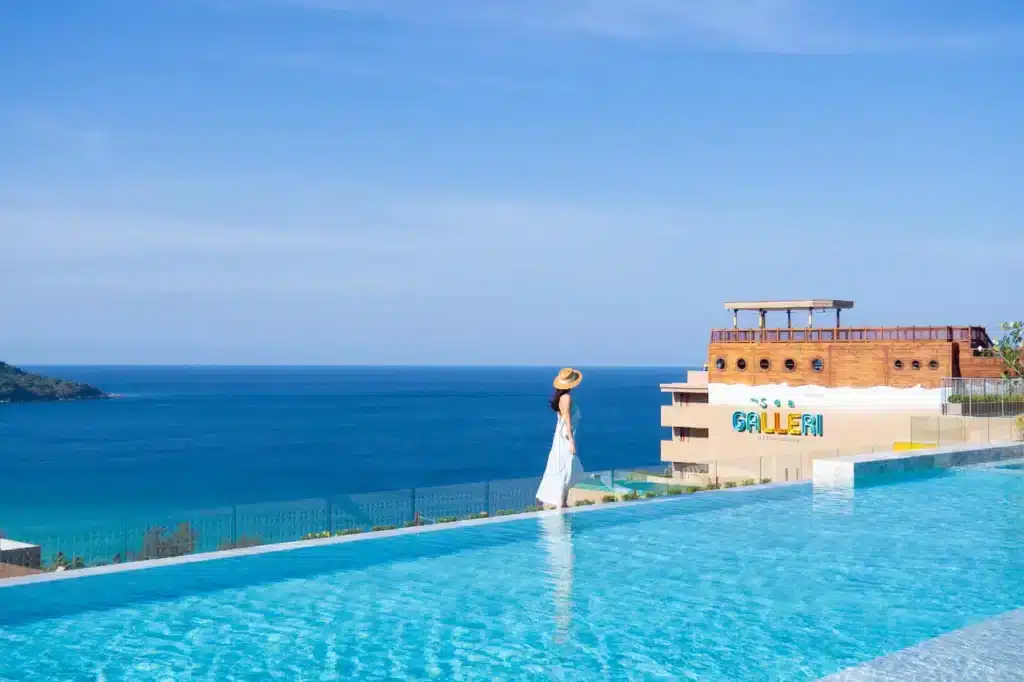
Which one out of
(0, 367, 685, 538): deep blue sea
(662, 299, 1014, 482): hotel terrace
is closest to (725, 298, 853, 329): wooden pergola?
(662, 299, 1014, 482): hotel terrace

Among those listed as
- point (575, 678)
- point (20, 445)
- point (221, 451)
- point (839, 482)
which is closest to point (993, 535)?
point (839, 482)

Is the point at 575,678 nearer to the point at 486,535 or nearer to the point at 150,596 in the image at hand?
the point at 150,596

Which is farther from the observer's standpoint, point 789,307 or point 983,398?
point 789,307

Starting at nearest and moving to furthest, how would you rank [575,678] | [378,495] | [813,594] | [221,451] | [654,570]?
[575,678]
[813,594]
[654,570]
[378,495]
[221,451]

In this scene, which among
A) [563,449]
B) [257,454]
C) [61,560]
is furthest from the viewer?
[257,454]

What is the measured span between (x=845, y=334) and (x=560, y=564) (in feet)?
186

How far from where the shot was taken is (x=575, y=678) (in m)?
8.77

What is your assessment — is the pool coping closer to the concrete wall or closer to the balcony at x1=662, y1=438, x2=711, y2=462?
the concrete wall

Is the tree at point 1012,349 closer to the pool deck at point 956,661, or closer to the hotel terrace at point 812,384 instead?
the hotel terrace at point 812,384

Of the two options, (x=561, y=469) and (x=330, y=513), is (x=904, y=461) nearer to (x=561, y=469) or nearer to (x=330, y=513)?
(x=561, y=469)

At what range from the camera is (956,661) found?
838 cm

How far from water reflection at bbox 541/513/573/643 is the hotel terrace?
145ft

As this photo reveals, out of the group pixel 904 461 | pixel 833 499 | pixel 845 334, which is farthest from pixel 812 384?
pixel 833 499

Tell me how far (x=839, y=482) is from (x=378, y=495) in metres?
10.4
